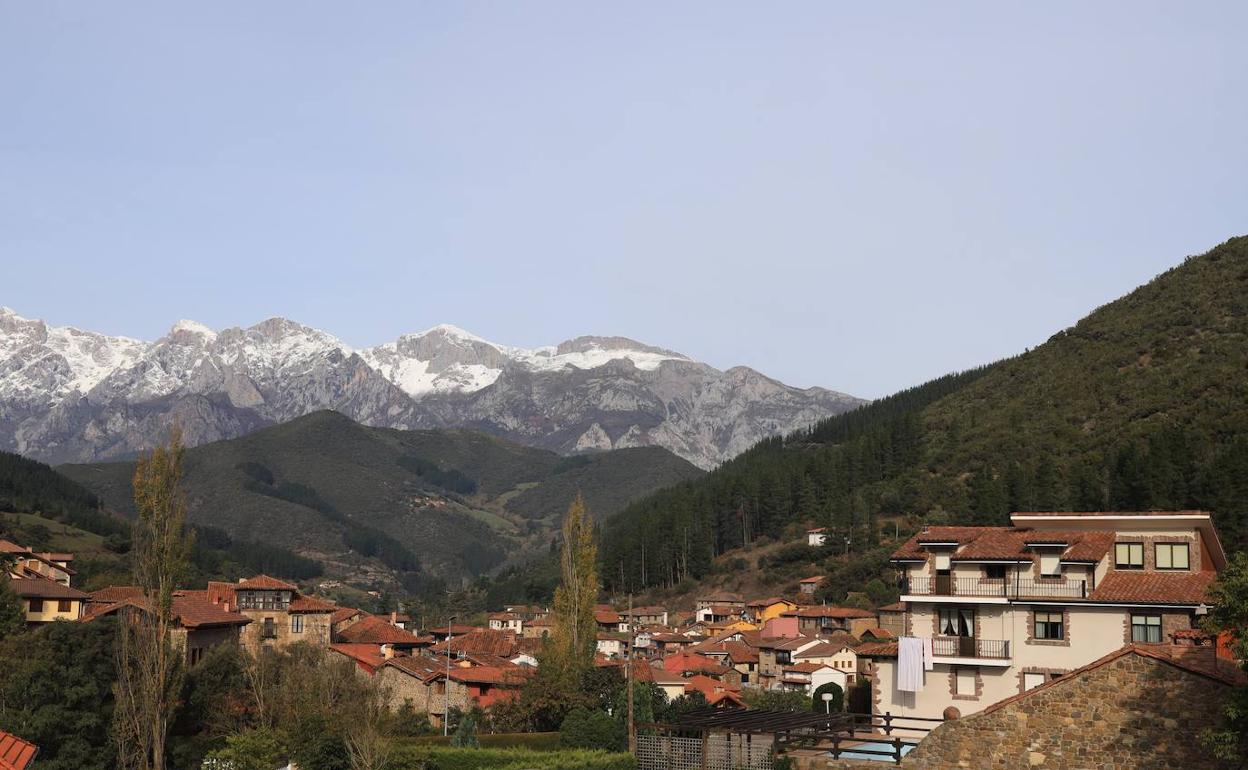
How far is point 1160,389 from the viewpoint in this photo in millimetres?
144125

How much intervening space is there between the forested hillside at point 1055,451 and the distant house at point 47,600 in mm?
80231

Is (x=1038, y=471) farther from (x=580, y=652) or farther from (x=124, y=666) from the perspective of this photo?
(x=124, y=666)

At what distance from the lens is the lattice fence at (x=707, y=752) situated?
3803 cm

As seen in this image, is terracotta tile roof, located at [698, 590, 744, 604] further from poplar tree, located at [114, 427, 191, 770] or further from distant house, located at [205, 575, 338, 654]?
poplar tree, located at [114, 427, 191, 770]

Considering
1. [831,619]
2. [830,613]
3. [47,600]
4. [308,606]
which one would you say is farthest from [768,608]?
[47,600]

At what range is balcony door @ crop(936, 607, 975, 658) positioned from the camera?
152 feet

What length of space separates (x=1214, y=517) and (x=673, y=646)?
47.4m

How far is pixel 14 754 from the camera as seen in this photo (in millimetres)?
17578

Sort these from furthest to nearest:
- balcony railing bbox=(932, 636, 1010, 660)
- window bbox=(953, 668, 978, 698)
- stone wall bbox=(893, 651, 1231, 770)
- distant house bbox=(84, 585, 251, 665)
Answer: distant house bbox=(84, 585, 251, 665), window bbox=(953, 668, 978, 698), balcony railing bbox=(932, 636, 1010, 660), stone wall bbox=(893, 651, 1231, 770)

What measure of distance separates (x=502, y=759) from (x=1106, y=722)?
1005 inches

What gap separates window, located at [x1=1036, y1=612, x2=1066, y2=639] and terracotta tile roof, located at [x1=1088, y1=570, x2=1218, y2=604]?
1545 mm

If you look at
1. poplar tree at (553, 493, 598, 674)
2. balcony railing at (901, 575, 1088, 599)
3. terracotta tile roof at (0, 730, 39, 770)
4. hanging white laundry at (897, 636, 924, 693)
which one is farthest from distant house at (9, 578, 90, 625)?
terracotta tile roof at (0, 730, 39, 770)

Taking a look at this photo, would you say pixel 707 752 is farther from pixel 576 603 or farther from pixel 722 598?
pixel 722 598

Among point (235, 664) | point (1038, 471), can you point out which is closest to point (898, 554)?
point (235, 664)
